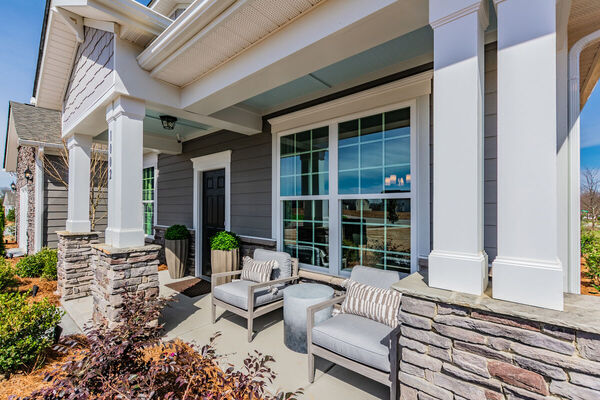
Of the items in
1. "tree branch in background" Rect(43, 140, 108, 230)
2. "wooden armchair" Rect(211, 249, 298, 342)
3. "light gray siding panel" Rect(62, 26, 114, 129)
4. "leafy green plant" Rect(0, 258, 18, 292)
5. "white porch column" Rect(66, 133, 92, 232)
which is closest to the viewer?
"wooden armchair" Rect(211, 249, 298, 342)

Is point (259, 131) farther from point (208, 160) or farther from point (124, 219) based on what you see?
point (124, 219)

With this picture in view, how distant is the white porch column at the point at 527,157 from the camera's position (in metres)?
1.30

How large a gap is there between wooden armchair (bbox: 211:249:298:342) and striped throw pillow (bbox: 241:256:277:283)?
0.33 feet

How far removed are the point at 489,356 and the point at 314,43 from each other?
2.31 meters

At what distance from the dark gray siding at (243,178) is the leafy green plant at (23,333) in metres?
2.60

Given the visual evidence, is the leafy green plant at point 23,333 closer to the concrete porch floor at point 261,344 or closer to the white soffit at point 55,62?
the concrete porch floor at point 261,344

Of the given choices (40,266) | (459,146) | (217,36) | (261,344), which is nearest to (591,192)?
(459,146)

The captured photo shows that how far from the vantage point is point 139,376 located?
1407mm

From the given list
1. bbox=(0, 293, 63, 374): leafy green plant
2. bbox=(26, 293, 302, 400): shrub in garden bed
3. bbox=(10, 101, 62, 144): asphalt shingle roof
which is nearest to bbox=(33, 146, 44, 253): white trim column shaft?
bbox=(10, 101, 62, 144): asphalt shingle roof

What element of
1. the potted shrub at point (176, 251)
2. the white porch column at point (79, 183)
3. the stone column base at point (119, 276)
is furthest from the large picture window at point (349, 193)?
the white porch column at point (79, 183)

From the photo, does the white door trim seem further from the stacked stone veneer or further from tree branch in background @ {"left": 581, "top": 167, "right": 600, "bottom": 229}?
tree branch in background @ {"left": 581, "top": 167, "right": 600, "bottom": 229}

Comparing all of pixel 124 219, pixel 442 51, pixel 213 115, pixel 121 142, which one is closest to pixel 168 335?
pixel 124 219

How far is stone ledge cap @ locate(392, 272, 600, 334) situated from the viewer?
Answer: 3.83 feet

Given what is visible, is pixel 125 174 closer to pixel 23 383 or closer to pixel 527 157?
pixel 23 383
